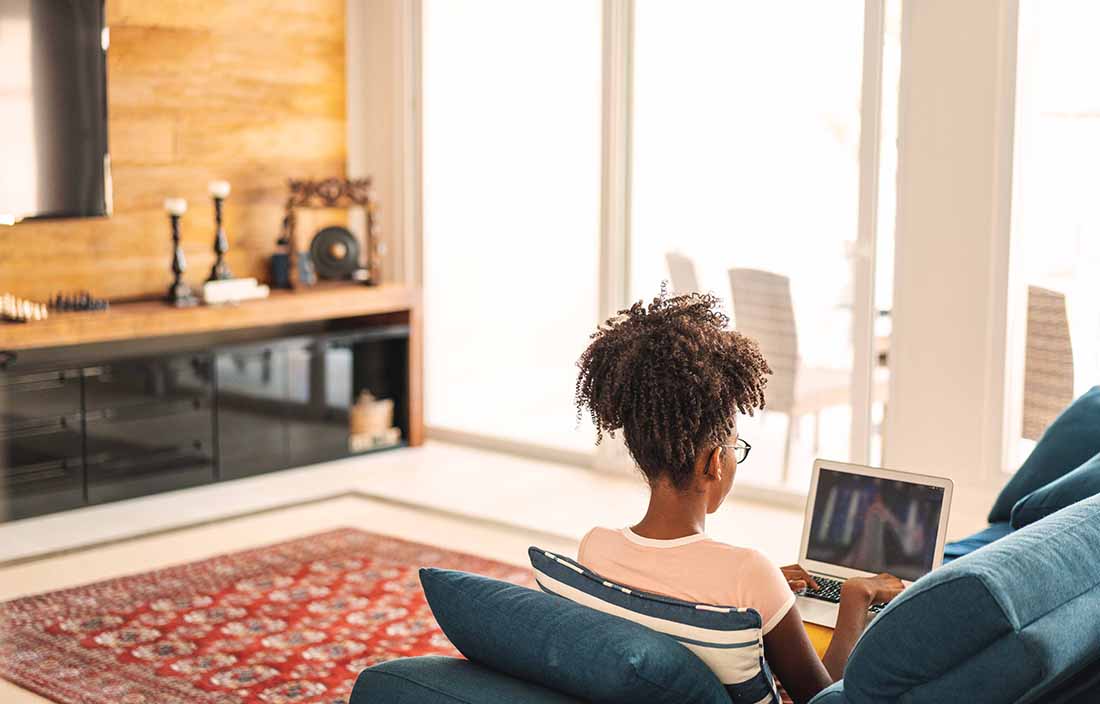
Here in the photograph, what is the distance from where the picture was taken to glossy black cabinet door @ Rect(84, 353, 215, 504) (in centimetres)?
518

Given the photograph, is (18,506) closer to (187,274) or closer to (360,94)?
(187,274)

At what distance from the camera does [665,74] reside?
560cm

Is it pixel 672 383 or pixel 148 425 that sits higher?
pixel 672 383

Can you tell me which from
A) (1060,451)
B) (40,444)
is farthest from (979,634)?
(40,444)

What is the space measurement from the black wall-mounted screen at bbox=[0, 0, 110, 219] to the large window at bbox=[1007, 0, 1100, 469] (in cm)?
353

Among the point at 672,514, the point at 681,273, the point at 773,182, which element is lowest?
the point at 672,514

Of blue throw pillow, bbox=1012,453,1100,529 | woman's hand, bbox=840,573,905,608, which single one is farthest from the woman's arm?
blue throw pillow, bbox=1012,453,1100,529

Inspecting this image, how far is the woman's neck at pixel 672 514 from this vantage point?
6.52 ft

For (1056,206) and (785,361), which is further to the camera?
(785,361)

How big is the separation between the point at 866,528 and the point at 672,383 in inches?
33.5

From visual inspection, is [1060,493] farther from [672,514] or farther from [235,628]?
[235,628]

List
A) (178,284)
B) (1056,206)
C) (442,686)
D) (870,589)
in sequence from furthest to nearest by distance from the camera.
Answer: (178,284) → (1056,206) → (870,589) → (442,686)

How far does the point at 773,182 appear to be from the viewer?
5.26 meters

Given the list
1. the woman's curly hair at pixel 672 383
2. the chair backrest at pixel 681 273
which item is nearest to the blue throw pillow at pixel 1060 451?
the woman's curly hair at pixel 672 383
